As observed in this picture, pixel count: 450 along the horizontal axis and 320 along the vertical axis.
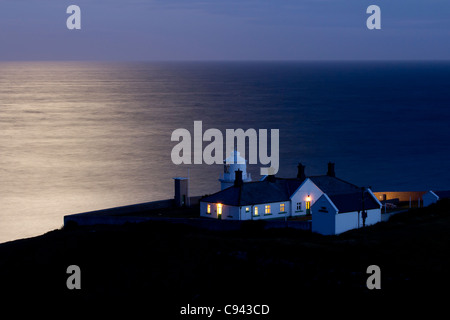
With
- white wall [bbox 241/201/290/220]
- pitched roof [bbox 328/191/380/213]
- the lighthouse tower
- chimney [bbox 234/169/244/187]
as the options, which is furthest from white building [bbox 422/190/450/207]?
chimney [bbox 234/169/244/187]

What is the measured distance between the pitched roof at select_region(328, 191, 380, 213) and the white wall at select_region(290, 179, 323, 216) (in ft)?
11.1

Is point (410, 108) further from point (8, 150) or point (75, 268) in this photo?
point (75, 268)

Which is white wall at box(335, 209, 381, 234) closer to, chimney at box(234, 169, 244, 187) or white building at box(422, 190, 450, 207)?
chimney at box(234, 169, 244, 187)

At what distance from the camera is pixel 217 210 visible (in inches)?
1983

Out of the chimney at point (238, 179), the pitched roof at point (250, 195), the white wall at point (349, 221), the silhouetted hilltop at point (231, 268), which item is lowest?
the silhouetted hilltop at point (231, 268)

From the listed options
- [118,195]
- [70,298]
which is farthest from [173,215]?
[118,195]

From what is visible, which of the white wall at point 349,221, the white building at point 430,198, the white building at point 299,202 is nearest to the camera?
the white wall at point 349,221

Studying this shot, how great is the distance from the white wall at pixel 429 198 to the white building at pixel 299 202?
5651mm

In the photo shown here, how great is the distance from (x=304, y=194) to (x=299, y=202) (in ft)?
2.04

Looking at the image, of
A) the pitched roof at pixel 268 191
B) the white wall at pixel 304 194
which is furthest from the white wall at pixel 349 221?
the white wall at pixel 304 194

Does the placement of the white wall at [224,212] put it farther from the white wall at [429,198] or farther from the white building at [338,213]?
the white wall at [429,198]

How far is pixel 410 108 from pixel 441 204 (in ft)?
470

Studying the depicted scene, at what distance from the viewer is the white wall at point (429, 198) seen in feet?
180

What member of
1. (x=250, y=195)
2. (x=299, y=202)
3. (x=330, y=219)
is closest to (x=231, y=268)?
(x=330, y=219)
